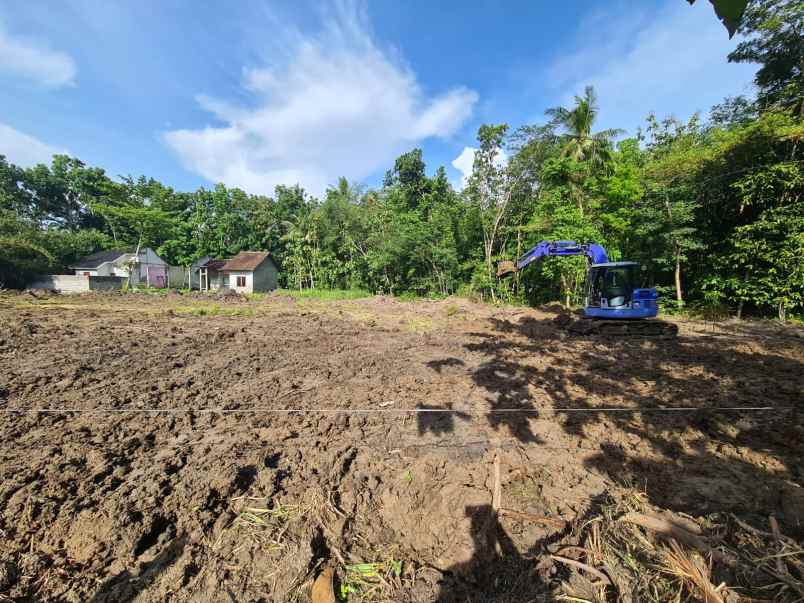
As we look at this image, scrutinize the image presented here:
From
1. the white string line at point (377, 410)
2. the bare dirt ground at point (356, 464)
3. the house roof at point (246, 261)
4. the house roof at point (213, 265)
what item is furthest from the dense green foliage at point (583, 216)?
the white string line at point (377, 410)

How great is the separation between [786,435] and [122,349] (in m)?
10.7

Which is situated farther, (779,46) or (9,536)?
(779,46)

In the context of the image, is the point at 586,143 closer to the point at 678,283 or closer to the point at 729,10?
the point at 678,283

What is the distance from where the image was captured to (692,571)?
5.96 feet

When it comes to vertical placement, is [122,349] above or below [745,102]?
below

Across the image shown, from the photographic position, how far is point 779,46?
1159 cm

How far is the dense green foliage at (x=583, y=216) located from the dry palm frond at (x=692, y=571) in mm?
14616

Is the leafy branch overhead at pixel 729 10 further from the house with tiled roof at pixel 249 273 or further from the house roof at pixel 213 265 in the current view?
the house roof at pixel 213 265

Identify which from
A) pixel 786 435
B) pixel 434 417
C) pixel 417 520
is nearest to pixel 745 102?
pixel 786 435

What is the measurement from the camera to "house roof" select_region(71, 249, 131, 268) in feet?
98.3

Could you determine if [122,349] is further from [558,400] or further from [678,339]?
[678,339]

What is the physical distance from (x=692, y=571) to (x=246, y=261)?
3581 centimetres

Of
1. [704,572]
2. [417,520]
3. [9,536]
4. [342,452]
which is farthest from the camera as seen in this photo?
[342,452]

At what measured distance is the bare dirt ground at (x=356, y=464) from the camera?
2.15 metres
